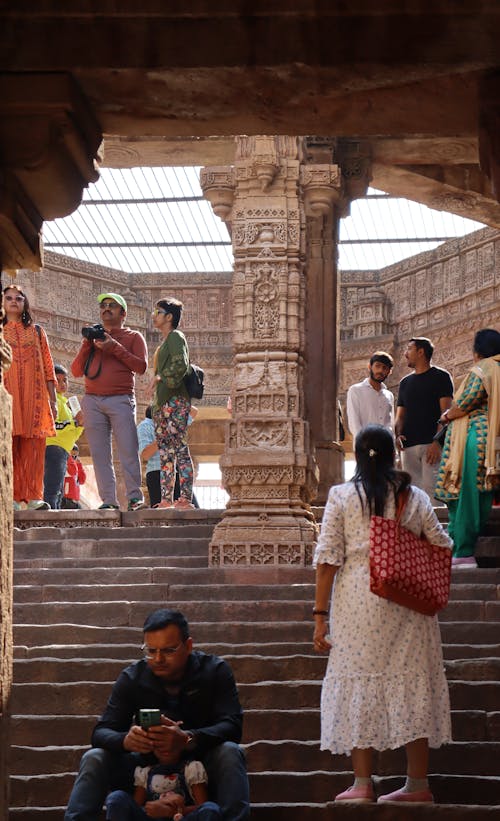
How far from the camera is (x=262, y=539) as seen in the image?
10.9m

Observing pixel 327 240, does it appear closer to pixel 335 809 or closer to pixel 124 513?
pixel 124 513

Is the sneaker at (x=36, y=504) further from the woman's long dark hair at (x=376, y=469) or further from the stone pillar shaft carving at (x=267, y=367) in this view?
the woman's long dark hair at (x=376, y=469)

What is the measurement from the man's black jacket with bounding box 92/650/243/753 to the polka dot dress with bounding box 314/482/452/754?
0.52 metres

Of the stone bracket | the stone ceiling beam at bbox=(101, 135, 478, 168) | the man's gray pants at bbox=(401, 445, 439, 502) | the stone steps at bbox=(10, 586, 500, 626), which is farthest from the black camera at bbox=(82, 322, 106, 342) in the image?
the stone bracket

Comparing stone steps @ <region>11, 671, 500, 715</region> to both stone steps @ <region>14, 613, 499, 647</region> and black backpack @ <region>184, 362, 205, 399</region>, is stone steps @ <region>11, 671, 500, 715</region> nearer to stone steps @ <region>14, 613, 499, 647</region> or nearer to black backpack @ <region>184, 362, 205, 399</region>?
stone steps @ <region>14, 613, 499, 647</region>

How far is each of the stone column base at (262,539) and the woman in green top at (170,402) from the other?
1.12 metres

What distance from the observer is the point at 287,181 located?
11.8 metres

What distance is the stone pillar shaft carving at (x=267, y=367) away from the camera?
35.8 feet

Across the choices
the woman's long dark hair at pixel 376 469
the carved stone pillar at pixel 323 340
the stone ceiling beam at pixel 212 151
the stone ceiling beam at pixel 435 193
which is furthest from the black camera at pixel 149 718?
the stone ceiling beam at pixel 435 193

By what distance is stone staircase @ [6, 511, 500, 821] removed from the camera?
6398mm

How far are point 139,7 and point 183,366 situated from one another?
23.0 ft

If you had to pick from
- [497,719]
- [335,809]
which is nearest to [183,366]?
[497,719]

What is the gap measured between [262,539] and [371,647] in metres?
4.83

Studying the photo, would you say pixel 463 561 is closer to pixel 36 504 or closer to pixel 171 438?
pixel 171 438
